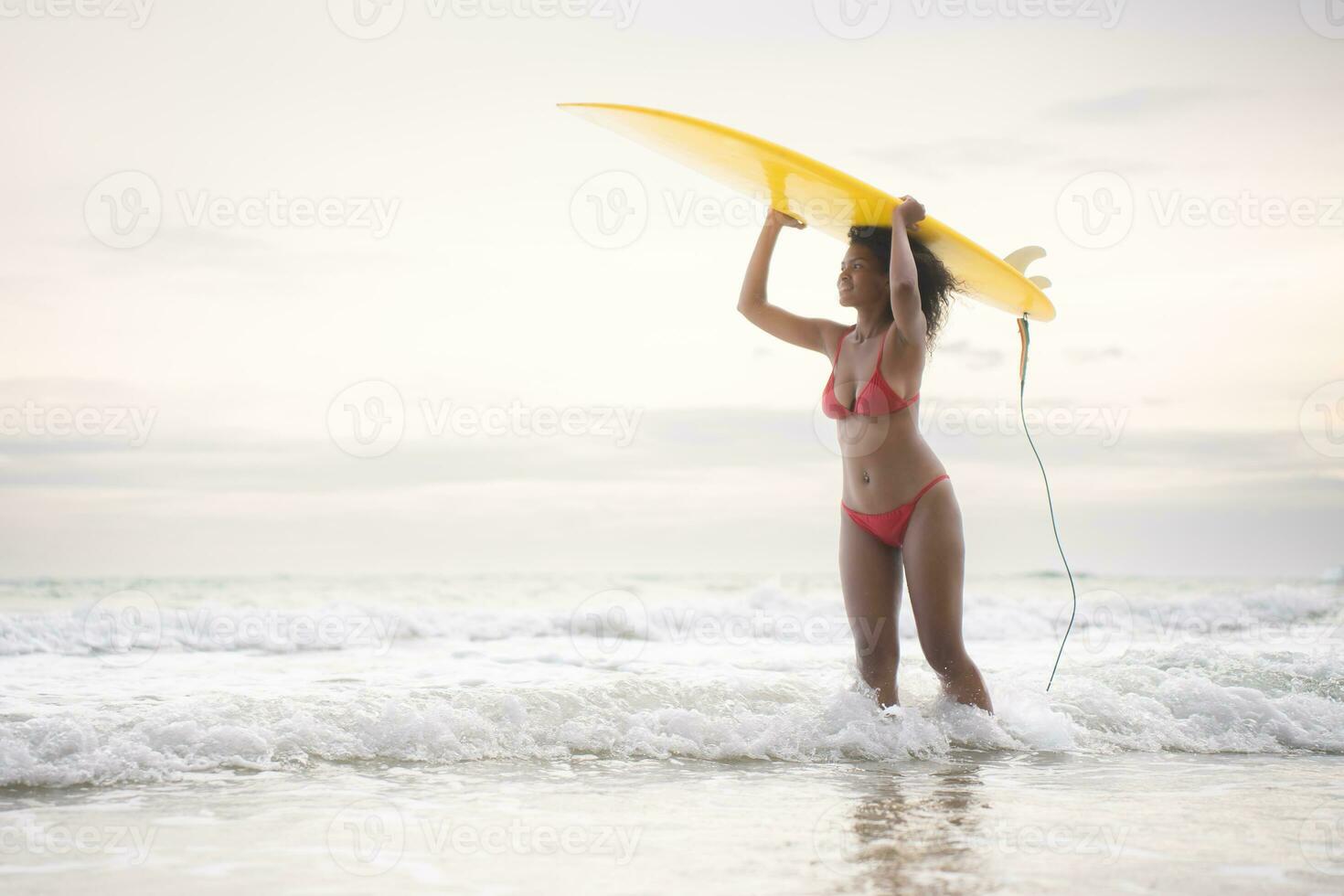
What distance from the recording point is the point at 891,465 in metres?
3.73

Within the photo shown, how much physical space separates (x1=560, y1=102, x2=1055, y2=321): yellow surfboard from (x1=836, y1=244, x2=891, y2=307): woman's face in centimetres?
13

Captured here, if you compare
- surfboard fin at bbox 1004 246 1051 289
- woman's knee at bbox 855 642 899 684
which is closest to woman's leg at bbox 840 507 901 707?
woman's knee at bbox 855 642 899 684

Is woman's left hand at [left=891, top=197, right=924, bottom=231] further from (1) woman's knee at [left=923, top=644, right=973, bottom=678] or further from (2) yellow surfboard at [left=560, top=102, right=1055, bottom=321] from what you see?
(1) woman's knee at [left=923, top=644, right=973, bottom=678]

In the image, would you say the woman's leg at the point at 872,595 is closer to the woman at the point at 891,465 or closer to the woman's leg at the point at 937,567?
the woman at the point at 891,465

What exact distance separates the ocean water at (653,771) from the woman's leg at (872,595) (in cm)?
20

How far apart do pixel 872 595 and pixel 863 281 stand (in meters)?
1.19

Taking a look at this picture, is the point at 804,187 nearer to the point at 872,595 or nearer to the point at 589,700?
the point at 872,595

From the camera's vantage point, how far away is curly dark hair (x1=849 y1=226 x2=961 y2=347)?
387 cm

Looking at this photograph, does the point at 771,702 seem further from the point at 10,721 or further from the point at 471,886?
the point at 10,721

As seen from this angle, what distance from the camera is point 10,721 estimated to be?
12.6 ft

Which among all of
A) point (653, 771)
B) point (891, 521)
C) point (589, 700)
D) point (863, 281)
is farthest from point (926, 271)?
point (589, 700)

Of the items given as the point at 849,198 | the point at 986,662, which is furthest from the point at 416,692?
the point at 986,662

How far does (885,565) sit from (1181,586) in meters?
14.6

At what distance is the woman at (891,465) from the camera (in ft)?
12.0
